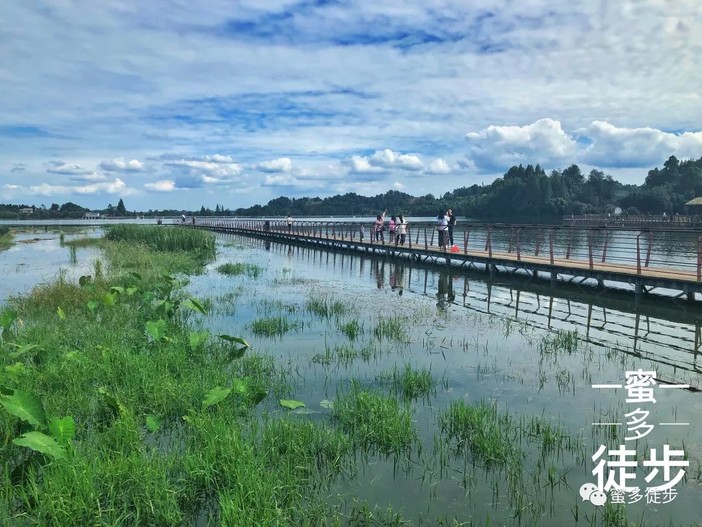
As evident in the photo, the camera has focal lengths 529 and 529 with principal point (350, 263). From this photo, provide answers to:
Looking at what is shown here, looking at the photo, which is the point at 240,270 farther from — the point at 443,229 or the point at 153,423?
the point at 153,423

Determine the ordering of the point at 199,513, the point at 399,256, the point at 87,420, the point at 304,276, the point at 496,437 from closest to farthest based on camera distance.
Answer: the point at 199,513 → the point at 496,437 → the point at 87,420 → the point at 304,276 → the point at 399,256

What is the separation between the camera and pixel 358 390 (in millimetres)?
7707

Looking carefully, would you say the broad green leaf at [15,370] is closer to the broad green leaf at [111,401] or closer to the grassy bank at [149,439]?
the grassy bank at [149,439]

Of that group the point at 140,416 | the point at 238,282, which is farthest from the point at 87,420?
the point at 238,282

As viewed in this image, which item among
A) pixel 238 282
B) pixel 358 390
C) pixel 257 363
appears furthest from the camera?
pixel 238 282

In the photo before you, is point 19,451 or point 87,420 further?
point 87,420

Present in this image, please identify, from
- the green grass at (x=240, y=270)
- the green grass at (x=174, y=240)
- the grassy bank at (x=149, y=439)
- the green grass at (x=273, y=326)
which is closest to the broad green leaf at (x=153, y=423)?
the grassy bank at (x=149, y=439)

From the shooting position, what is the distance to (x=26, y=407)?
5.34 meters

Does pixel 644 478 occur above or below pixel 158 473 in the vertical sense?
below

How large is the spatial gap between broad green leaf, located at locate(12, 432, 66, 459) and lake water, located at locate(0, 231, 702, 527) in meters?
2.58

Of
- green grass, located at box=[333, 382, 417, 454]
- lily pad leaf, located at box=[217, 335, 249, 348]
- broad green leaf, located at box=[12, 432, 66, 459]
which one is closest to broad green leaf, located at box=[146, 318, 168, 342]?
lily pad leaf, located at box=[217, 335, 249, 348]

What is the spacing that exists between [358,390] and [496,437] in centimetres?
226

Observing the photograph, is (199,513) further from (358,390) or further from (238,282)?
A: (238,282)

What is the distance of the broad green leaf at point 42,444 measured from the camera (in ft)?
15.7
